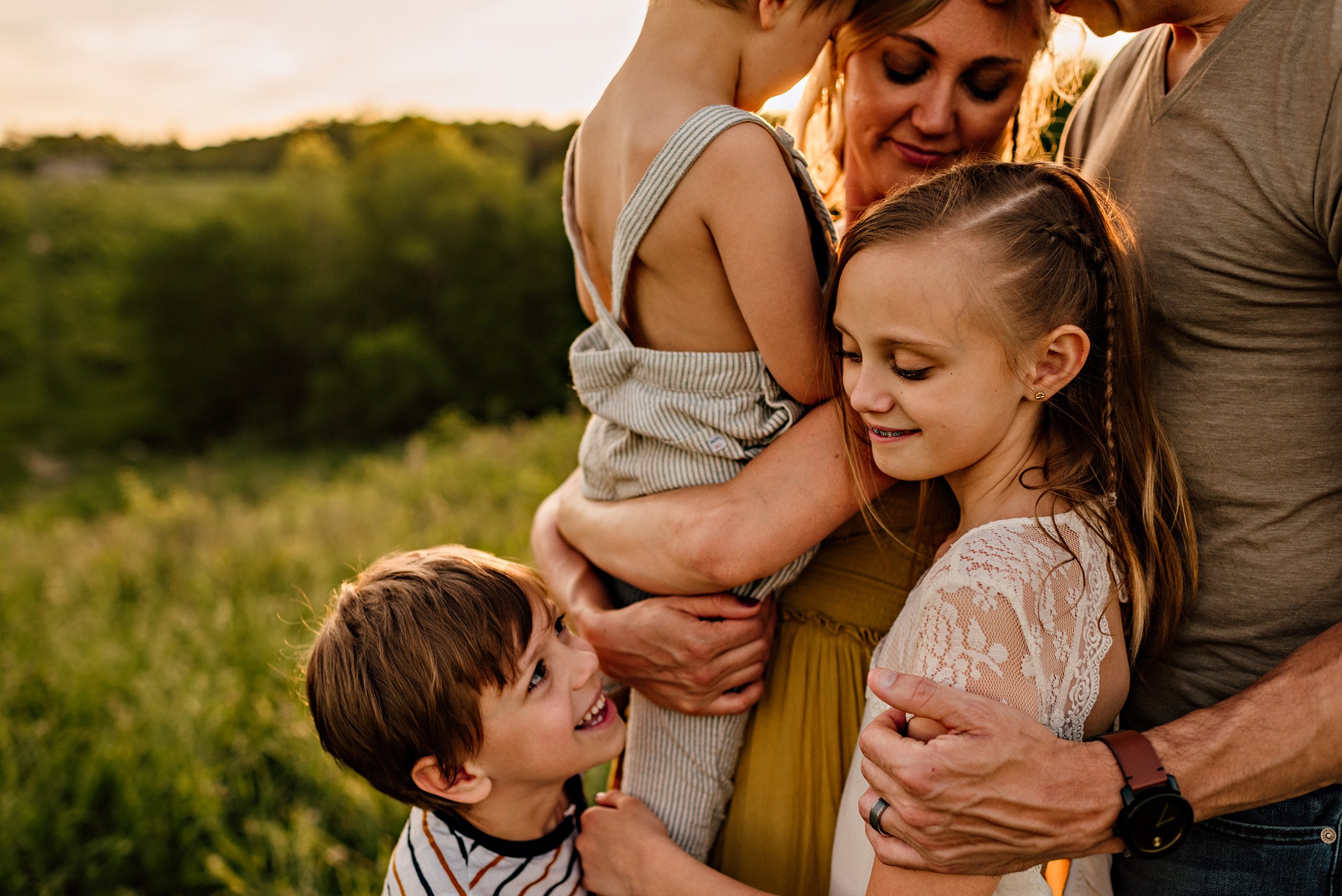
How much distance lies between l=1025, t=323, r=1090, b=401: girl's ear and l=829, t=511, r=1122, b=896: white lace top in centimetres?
19

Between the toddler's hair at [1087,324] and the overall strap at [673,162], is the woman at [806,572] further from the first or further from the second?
the overall strap at [673,162]

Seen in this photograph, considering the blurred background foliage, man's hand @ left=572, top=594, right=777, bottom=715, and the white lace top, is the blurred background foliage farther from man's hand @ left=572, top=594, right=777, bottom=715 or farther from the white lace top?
the white lace top

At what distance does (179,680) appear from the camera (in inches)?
174

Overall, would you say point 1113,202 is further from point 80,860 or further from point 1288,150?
point 80,860

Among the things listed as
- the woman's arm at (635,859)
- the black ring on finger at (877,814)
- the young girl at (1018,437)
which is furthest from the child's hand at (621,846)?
the black ring on finger at (877,814)

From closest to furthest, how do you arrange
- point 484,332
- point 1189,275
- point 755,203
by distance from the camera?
point 1189,275, point 755,203, point 484,332

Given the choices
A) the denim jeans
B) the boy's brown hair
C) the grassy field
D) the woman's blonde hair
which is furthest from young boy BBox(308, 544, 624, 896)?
the woman's blonde hair

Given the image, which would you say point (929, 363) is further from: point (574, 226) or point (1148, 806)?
point (574, 226)

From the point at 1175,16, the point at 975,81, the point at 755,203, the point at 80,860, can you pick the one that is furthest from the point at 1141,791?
the point at 80,860

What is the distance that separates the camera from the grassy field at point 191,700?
3.26m

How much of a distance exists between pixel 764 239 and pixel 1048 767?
936mm

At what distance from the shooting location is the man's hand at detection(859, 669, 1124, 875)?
117 cm

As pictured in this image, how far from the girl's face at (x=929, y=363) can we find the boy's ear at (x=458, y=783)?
93cm

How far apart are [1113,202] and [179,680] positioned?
460cm
